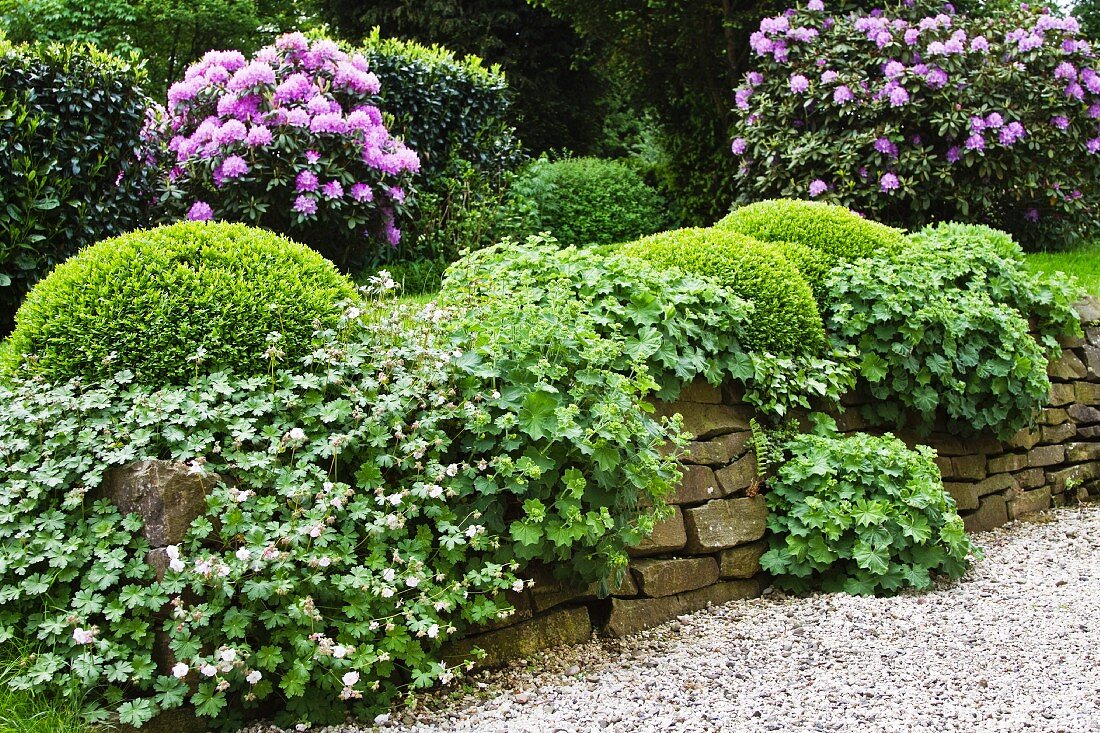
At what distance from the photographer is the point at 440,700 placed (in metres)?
3.13

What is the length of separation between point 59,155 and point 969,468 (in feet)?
17.8

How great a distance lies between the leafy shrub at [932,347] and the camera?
4.82m

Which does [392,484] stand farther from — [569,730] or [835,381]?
[835,381]

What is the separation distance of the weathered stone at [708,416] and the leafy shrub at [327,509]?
2.13 feet

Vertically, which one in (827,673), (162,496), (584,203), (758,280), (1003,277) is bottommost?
(827,673)

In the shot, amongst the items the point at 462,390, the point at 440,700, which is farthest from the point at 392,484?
the point at 440,700

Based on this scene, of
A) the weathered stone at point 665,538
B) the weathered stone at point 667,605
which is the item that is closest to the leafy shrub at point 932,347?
the weathered stone at point 667,605

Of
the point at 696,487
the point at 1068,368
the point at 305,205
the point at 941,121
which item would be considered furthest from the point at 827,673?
the point at 941,121

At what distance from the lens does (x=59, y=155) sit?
5.43 metres

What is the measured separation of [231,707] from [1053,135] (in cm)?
725

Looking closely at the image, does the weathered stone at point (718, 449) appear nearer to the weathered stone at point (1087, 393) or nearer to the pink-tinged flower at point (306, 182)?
the weathered stone at point (1087, 393)

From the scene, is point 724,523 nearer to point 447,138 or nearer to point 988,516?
point 988,516

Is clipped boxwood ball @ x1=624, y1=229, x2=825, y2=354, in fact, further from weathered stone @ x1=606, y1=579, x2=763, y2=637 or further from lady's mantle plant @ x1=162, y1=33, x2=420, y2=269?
lady's mantle plant @ x1=162, y1=33, x2=420, y2=269

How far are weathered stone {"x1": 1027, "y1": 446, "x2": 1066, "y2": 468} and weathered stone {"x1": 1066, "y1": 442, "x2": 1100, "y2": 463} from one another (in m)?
0.08
